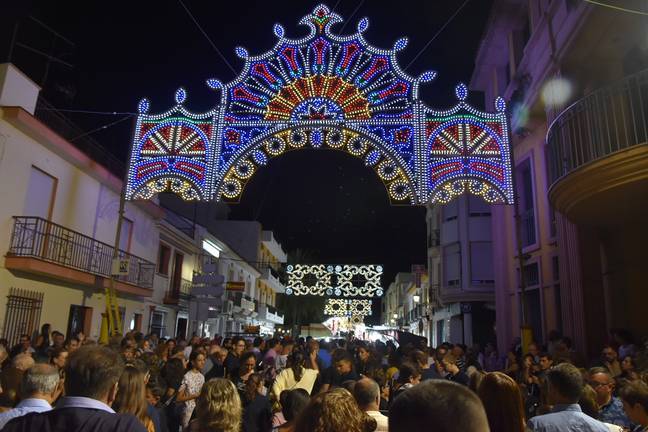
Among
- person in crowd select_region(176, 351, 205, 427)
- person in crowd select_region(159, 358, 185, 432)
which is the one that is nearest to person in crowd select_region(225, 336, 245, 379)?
person in crowd select_region(176, 351, 205, 427)

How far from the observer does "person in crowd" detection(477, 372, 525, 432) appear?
328cm

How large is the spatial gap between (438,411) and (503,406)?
191 cm

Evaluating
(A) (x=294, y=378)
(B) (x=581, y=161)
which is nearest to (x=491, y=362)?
(B) (x=581, y=161)

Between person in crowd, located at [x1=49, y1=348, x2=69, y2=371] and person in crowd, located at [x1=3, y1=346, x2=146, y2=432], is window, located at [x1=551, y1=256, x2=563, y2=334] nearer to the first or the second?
person in crowd, located at [x1=49, y1=348, x2=69, y2=371]

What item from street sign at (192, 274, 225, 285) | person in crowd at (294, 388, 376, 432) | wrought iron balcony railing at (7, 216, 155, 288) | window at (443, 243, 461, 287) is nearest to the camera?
person in crowd at (294, 388, 376, 432)

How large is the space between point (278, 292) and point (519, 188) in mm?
46535

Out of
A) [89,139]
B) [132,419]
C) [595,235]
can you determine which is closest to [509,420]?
[132,419]

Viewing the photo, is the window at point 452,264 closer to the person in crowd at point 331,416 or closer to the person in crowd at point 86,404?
the person in crowd at point 331,416

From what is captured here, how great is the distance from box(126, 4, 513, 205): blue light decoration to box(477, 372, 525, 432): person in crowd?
323 inches

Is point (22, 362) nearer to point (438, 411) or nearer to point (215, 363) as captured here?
point (215, 363)

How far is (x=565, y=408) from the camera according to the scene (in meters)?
3.66

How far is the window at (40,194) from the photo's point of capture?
570 inches

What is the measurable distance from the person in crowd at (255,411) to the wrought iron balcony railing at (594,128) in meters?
Result: 6.17

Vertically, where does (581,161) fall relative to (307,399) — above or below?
above
